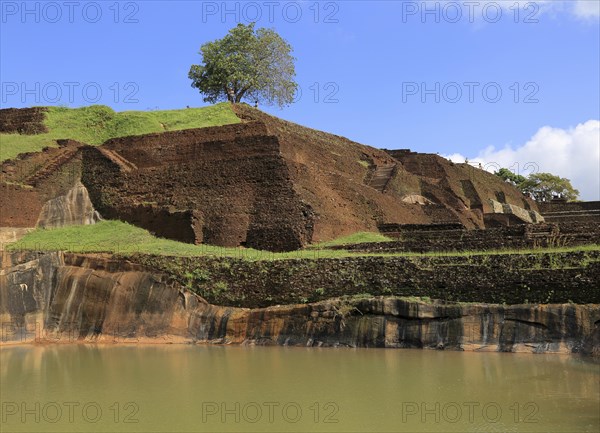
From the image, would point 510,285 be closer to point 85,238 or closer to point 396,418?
point 396,418

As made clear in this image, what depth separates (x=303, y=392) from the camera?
11.2 meters

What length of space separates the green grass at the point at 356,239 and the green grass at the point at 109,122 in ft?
29.2

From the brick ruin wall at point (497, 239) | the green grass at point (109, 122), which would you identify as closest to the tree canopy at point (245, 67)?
the green grass at point (109, 122)

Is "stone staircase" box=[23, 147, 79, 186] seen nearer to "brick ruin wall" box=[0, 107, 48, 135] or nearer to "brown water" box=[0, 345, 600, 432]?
"brick ruin wall" box=[0, 107, 48, 135]

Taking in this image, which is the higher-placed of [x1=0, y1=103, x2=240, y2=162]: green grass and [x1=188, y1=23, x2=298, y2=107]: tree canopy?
[x1=188, y1=23, x2=298, y2=107]: tree canopy

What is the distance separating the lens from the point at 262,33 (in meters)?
41.2

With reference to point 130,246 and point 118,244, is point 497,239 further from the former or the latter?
point 118,244

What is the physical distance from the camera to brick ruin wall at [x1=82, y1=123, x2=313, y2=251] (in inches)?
906

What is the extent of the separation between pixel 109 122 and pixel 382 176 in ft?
40.9

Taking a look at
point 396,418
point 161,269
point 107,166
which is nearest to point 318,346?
point 161,269

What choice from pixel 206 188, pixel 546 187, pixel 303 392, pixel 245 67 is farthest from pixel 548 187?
pixel 303 392

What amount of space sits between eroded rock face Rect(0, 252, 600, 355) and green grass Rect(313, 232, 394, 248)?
460 centimetres

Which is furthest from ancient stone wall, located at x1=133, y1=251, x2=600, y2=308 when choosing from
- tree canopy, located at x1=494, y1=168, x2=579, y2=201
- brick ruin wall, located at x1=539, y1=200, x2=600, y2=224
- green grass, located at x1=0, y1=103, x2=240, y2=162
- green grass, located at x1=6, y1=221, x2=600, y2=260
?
tree canopy, located at x1=494, y1=168, x2=579, y2=201

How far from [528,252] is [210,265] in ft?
28.2
